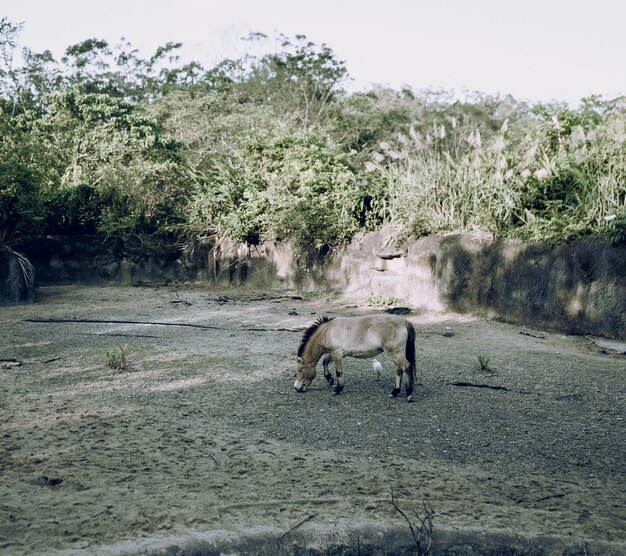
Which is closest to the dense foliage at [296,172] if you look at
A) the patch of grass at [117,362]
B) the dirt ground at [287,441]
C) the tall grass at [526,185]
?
the tall grass at [526,185]

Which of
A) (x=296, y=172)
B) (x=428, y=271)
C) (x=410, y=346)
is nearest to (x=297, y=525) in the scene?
(x=410, y=346)

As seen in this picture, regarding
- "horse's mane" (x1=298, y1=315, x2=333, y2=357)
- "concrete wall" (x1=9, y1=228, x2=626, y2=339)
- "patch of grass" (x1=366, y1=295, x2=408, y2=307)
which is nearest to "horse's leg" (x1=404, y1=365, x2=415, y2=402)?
"horse's mane" (x1=298, y1=315, x2=333, y2=357)

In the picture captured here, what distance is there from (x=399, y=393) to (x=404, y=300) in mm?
5471

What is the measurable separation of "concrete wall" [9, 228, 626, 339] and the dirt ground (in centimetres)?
72

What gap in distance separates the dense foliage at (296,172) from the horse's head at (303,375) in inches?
177

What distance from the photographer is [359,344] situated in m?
5.44

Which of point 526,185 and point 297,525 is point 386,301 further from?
point 297,525

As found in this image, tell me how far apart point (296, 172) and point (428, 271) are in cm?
426

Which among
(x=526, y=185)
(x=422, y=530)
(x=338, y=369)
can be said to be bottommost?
(x=422, y=530)

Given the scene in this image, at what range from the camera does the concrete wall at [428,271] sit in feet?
26.8

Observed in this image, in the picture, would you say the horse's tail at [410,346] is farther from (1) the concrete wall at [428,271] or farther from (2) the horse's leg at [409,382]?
(1) the concrete wall at [428,271]

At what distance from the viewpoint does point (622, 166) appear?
8969 mm

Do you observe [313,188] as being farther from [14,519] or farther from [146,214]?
[14,519]

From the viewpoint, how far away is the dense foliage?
977 cm
